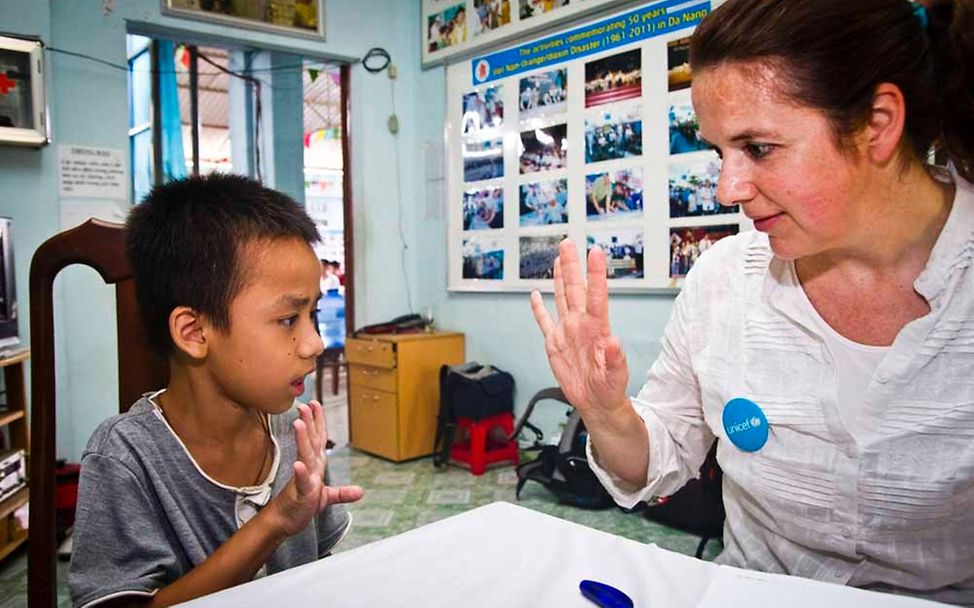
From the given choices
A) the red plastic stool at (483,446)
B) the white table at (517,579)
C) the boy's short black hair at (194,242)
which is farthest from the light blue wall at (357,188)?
the white table at (517,579)

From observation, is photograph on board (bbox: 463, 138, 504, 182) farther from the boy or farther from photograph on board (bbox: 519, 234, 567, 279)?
the boy

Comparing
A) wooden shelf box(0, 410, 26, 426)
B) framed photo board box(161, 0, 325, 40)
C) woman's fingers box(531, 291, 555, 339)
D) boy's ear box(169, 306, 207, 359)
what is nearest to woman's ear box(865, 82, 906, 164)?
woman's fingers box(531, 291, 555, 339)

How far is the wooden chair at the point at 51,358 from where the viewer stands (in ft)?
3.17

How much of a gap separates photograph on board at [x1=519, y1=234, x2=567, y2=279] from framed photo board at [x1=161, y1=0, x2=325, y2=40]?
1.69 metres

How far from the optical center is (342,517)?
119 centimetres

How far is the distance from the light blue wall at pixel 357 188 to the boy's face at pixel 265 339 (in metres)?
2.42

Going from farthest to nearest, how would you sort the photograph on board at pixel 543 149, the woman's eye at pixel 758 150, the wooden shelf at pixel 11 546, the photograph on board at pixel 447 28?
the photograph on board at pixel 447 28 < the photograph on board at pixel 543 149 < the wooden shelf at pixel 11 546 < the woman's eye at pixel 758 150

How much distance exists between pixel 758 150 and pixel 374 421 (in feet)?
10.3

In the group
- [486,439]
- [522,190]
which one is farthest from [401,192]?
[486,439]

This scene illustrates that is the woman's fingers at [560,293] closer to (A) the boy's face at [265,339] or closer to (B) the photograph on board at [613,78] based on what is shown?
(A) the boy's face at [265,339]

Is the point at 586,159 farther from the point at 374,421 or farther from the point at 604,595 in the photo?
the point at 604,595

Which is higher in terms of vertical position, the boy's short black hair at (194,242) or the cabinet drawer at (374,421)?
the boy's short black hair at (194,242)

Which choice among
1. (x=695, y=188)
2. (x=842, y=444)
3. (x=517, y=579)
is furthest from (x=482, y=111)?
(x=517, y=579)

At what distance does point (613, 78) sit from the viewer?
132 inches
